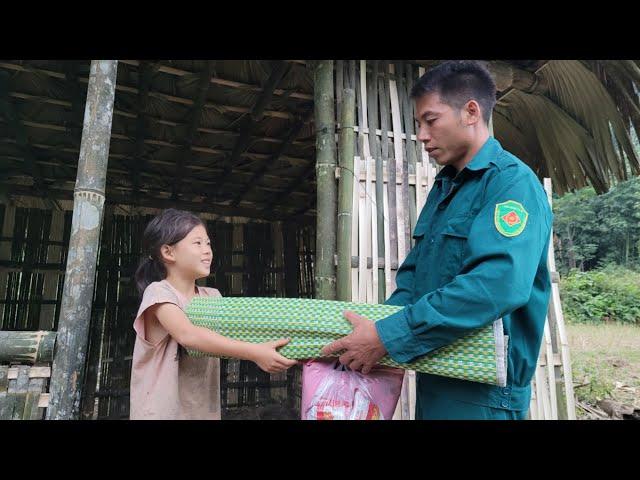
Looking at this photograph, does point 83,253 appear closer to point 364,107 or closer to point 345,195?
point 345,195

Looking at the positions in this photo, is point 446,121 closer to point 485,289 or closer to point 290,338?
point 485,289

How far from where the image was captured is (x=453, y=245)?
4.77ft

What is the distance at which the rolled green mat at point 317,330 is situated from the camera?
127 centimetres

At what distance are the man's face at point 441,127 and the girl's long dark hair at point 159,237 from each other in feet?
3.42

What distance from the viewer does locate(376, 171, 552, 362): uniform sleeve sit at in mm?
1225

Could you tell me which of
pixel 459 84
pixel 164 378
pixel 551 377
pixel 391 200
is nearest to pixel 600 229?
pixel 551 377

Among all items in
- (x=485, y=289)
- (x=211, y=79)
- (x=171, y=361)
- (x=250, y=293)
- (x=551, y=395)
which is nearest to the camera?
(x=485, y=289)

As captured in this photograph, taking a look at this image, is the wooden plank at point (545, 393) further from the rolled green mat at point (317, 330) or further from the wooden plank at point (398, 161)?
the rolled green mat at point (317, 330)

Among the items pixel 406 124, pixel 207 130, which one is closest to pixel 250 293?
pixel 207 130

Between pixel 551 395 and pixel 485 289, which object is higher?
pixel 485 289

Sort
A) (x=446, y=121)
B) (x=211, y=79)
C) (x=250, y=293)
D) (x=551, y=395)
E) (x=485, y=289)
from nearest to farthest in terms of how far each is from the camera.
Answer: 1. (x=485, y=289)
2. (x=446, y=121)
3. (x=551, y=395)
4. (x=211, y=79)
5. (x=250, y=293)

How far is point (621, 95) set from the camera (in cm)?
365

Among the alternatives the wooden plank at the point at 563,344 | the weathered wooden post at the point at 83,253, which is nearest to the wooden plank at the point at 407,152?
the wooden plank at the point at 563,344

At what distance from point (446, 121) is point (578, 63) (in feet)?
9.48
